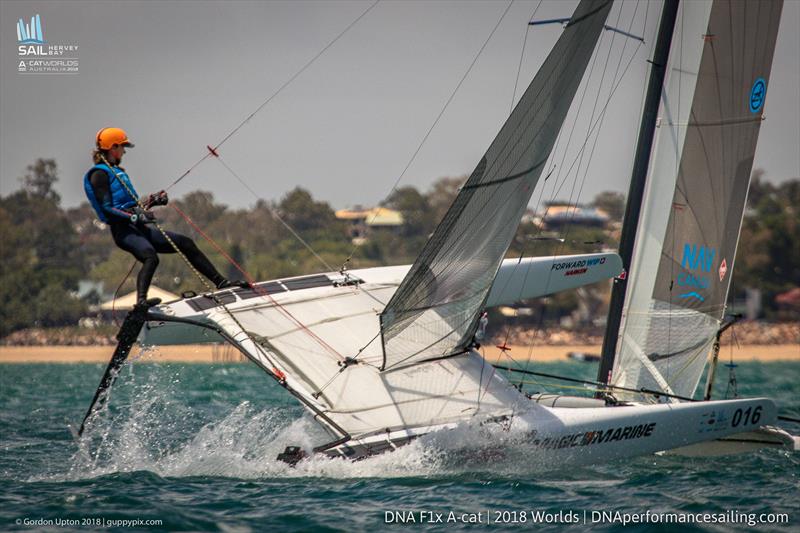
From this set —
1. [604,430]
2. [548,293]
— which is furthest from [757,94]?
[604,430]

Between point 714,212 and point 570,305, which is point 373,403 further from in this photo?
point 570,305

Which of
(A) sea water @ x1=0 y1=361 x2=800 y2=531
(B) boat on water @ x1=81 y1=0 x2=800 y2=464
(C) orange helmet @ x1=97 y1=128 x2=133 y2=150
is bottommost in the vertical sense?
(A) sea water @ x1=0 y1=361 x2=800 y2=531

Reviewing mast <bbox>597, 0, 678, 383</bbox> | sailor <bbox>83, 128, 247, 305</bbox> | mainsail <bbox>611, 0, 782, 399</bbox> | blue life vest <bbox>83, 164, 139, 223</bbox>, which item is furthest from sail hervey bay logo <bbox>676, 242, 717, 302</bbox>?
blue life vest <bbox>83, 164, 139, 223</bbox>

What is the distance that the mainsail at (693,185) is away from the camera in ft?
41.2

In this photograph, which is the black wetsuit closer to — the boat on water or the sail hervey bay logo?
the boat on water

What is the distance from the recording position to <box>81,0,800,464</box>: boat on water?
33.0ft

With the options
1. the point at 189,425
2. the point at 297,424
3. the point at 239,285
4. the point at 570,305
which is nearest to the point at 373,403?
the point at 297,424

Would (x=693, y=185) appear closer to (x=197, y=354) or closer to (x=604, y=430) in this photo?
(x=604, y=430)

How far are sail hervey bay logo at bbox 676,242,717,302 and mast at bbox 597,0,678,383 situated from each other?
2.52 ft

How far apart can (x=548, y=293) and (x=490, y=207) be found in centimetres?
236

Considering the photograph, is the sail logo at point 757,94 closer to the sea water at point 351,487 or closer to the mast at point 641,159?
the mast at point 641,159

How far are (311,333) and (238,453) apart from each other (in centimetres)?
148

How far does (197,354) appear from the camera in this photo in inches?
2170

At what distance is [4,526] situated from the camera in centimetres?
796
